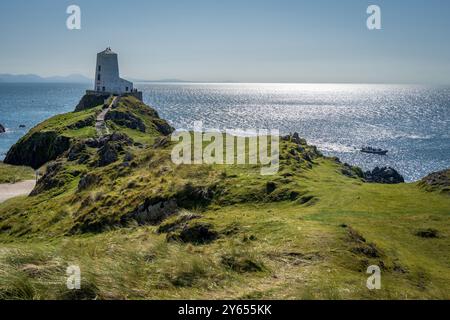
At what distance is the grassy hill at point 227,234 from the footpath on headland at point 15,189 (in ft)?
44.7

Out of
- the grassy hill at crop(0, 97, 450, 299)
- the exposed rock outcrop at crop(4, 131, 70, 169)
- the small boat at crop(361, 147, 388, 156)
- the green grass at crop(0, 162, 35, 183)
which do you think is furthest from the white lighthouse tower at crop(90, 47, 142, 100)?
the grassy hill at crop(0, 97, 450, 299)

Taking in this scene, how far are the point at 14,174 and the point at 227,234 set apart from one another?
226 ft

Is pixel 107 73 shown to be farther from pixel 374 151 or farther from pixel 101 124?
pixel 374 151

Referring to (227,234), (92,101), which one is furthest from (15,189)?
(92,101)

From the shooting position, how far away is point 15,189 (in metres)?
68.9

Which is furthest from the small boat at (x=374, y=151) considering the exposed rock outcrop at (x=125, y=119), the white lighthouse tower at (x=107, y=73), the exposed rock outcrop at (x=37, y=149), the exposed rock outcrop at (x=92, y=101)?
the exposed rock outcrop at (x=37, y=149)

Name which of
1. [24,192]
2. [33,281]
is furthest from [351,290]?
[24,192]

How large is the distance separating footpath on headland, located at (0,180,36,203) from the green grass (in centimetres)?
272

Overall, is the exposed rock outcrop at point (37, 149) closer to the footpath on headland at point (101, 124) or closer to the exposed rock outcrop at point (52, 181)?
the footpath on headland at point (101, 124)

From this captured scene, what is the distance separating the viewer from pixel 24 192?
66562 millimetres

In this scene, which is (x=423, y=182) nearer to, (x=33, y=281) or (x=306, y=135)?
(x=33, y=281)

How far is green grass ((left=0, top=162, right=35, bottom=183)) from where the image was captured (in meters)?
76.8

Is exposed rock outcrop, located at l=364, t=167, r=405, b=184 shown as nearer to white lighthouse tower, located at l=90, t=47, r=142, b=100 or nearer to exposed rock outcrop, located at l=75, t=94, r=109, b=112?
white lighthouse tower, located at l=90, t=47, r=142, b=100
